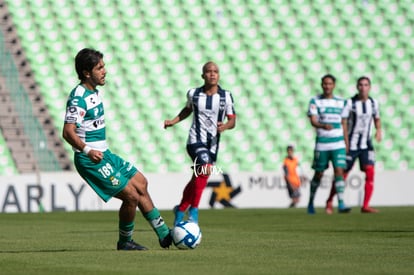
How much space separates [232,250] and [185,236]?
15.8 inches

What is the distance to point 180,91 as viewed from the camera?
23688mm

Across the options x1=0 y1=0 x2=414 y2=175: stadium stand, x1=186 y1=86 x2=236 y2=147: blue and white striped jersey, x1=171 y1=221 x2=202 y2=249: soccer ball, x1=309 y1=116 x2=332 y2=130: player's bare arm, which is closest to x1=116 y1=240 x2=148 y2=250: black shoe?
x1=171 y1=221 x2=202 y2=249: soccer ball

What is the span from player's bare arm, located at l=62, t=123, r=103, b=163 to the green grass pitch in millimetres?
750

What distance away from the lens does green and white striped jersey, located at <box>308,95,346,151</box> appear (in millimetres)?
16062

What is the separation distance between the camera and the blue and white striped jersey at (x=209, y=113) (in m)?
11.6

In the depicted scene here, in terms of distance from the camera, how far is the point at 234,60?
80.9 feet

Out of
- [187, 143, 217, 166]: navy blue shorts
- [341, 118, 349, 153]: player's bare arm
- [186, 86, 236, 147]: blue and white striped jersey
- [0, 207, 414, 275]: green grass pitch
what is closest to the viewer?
[0, 207, 414, 275]: green grass pitch

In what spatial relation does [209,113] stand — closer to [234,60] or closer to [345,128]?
[345,128]

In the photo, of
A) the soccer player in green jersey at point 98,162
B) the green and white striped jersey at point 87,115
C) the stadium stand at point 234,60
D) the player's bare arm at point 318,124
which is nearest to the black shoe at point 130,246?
the soccer player in green jersey at point 98,162

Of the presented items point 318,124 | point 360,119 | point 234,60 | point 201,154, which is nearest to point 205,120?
point 201,154

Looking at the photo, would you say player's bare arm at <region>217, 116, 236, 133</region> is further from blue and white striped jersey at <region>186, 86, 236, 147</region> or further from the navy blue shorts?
the navy blue shorts

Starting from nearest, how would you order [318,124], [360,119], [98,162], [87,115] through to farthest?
[98,162] < [87,115] < [318,124] < [360,119]

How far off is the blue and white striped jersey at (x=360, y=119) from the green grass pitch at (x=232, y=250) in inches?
136

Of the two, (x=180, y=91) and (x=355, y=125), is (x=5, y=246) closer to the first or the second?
(x=355, y=125)
